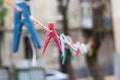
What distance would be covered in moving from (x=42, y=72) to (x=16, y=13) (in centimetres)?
380

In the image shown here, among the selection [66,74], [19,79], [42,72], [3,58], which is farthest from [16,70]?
[3,58]

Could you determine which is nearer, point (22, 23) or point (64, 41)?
point (64, 41)

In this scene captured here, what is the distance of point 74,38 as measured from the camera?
5.35 metres

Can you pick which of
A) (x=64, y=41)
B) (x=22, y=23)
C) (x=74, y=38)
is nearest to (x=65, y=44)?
(x=64, y=41)

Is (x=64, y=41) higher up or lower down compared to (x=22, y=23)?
lower down

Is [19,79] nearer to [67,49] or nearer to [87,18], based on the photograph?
[67,49]

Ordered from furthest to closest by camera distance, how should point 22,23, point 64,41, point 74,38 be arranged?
point 74,38 → point 22,23 → point 64,41

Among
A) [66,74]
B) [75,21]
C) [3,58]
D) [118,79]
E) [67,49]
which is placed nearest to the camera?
[67,49]

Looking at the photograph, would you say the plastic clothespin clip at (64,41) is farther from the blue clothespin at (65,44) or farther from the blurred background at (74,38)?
the blurred background at (74,38)

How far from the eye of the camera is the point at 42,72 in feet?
21.0

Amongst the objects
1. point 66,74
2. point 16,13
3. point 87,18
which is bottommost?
point 66,74

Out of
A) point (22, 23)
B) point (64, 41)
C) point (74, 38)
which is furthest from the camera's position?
point (74, 38)

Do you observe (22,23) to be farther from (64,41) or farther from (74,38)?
(74,38)

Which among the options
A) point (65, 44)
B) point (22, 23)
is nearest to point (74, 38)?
point (22, 23)
